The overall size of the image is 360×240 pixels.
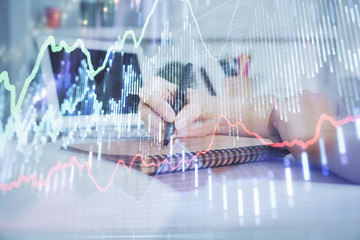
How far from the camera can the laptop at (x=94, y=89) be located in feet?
2.74

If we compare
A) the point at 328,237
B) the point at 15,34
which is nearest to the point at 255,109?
the point at 328,237

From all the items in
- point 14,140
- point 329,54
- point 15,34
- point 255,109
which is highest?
point 15,34

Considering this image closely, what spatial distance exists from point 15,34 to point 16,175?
0.65 meters

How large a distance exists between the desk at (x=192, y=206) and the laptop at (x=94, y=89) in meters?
0.20

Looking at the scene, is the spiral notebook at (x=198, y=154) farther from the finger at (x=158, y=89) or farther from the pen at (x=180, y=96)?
the finger at (x=158, y=89)

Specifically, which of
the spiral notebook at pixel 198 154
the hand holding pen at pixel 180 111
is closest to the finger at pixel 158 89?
the hand holding pen at pixel 180 111

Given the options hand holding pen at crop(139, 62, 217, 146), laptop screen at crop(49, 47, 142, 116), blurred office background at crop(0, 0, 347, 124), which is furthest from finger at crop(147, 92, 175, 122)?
blurred office background at crop(0, 0, 347, 124)

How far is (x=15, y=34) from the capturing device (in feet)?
3.55

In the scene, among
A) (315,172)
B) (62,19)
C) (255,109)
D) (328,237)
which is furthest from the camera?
(62,19)

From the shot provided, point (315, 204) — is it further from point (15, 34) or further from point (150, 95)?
point (15, 34)

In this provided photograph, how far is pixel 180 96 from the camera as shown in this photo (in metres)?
0.73
